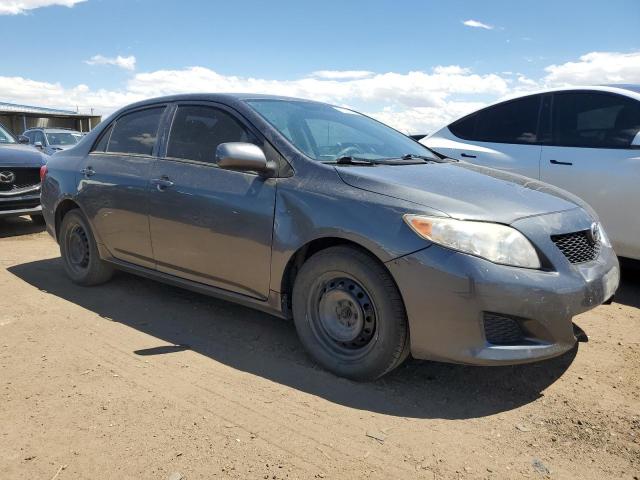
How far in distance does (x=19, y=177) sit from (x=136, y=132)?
4110 millimetres

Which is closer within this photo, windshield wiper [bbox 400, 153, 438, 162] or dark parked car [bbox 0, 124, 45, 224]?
windshield wiper [bbox 400, 153, 438, 162]

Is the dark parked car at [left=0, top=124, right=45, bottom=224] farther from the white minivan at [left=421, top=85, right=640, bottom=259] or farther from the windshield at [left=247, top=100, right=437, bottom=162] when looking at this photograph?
the white minivan at [left=421, top=85, right=640, bottom=259]

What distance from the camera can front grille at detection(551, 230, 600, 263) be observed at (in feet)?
9.48

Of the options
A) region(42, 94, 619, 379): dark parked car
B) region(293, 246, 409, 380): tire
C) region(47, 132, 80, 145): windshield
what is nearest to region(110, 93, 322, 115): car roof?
region(42, 94, 619, 379): dark parked car

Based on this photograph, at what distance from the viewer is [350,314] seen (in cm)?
306

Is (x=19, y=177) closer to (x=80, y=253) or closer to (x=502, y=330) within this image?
(x=80, y=253)

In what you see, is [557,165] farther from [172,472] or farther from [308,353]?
[172,472]

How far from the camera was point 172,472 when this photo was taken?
2262 millimetres

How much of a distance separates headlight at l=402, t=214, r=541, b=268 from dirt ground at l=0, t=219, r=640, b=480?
80 cm

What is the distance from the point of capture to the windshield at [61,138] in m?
15.0

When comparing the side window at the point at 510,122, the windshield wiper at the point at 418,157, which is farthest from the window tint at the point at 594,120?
the windshield wiper at the point at 418,157

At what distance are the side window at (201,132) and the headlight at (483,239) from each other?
4.66 ft

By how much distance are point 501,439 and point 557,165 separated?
323 centimetres

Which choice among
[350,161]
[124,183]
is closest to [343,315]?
[350,161]
